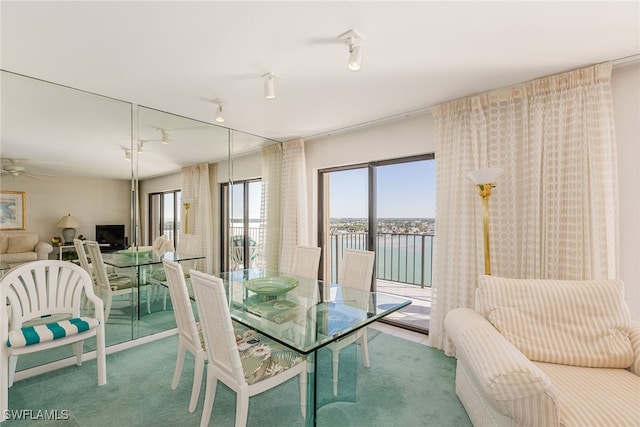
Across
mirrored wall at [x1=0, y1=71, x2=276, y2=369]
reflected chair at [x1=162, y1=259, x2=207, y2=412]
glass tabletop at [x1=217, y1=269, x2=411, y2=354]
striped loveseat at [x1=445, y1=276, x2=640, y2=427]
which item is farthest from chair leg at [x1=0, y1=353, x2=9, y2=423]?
striped loveseat at [x1=445, y1=276, x2=640, y2=427]

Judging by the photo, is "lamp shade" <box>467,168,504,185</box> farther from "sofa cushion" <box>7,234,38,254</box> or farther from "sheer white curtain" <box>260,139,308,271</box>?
"sofa cushion" <box>7,234,38,254</box>

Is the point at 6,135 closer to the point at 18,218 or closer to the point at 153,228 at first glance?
the point at 18,218

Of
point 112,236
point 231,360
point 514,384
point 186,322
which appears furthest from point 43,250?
point 514,384

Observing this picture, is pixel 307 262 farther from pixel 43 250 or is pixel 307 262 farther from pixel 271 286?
pixel 43 250

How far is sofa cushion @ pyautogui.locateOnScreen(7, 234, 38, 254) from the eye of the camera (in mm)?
2398

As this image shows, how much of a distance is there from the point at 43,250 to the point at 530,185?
432 centimetres

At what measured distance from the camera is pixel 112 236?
119 inches

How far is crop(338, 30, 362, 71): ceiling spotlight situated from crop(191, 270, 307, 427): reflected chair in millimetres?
1540

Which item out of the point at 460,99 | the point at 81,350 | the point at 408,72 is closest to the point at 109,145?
the point at 81,350

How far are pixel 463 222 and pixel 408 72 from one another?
57.2 inches

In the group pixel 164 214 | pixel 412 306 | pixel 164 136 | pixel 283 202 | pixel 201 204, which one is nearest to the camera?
pixel 164 136

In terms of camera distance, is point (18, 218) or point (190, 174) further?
point (190, 174)

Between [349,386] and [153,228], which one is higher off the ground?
[153,228]

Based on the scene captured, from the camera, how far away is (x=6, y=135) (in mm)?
2352
